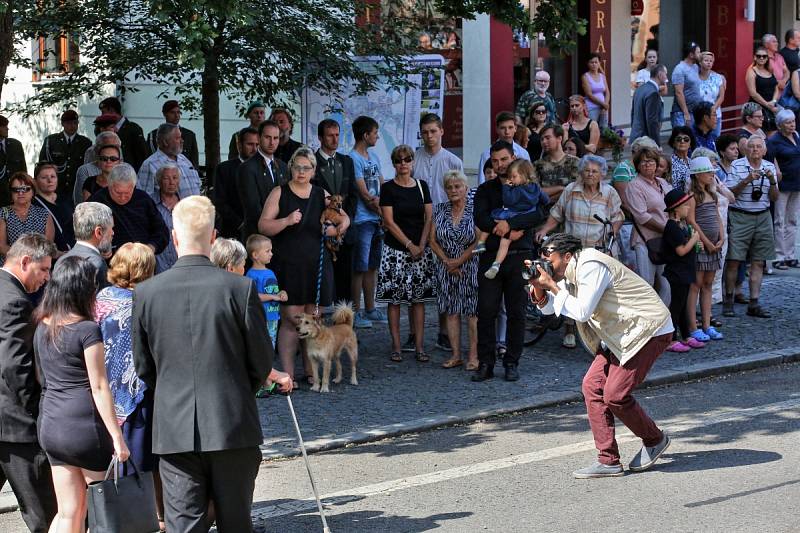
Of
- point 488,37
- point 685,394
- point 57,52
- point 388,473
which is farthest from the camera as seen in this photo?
point 488,37

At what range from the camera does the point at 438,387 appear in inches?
414

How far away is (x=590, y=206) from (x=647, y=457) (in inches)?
153

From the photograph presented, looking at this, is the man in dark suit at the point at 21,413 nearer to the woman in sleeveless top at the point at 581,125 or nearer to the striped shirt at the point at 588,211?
the striped shirt at the point at 588,211

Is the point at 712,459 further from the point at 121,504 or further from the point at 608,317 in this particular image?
the point at 121,504

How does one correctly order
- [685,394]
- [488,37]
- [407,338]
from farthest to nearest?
[488,37]
[407,338]
[685,394]

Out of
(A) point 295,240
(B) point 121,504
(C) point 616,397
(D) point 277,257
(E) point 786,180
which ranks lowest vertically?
(B) point 121,504

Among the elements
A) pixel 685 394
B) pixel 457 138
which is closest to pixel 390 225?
pixel 685 394

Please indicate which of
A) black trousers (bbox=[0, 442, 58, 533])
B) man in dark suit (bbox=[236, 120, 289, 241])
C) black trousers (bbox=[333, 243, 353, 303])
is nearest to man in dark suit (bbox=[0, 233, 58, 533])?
black trousers (bbox=[0, 442, 58, 533])

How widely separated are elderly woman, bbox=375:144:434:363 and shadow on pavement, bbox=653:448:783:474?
11.4 ft

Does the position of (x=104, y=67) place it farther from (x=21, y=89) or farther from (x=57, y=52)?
(x=21, y=89)

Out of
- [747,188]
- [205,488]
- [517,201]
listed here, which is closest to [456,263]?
[517,201]

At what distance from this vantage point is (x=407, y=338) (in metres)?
12.2

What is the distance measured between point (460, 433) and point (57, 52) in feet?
26.6

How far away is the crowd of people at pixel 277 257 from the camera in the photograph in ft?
17.8
